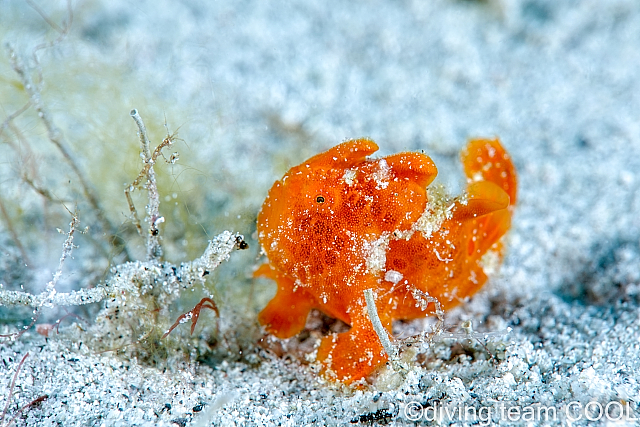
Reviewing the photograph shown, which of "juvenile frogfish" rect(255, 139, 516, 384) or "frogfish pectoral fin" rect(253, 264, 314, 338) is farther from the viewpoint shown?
"frogfish pectoral fin" rect(253, 264, 314, 338)

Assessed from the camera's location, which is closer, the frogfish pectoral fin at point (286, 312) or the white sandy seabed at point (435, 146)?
the white sandy seabed at point (435, 146)

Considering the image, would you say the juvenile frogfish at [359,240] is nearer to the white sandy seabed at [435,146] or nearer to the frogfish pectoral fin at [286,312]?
the frogfish pectoral fin at [286,312]

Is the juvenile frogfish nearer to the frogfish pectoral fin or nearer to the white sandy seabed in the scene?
the frogfish pectoral fin

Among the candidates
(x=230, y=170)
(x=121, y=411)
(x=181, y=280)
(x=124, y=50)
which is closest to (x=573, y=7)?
(x=230, y=170)

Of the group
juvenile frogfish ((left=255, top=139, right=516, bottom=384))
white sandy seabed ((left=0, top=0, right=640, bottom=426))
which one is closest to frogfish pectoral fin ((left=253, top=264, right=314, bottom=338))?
juvenile frogfish ((left=255, top=139, right=516, bottom=384))

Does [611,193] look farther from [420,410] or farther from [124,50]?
[124,50]

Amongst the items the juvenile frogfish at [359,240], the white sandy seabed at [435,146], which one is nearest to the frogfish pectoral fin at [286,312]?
the juvenile frogfish at [359,240]
